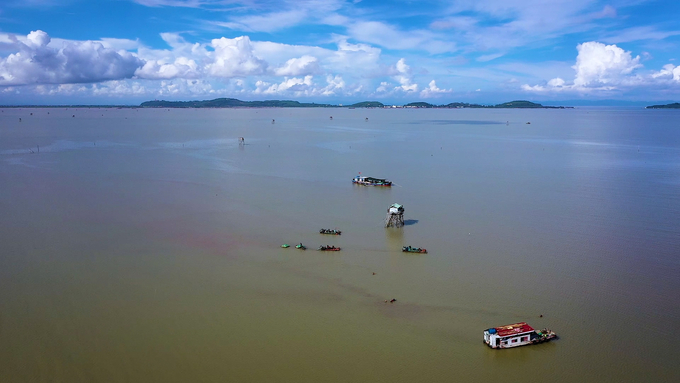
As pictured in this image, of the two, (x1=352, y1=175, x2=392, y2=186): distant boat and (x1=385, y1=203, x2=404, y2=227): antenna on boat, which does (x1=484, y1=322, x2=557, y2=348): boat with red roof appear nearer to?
(x1=385, y1=203, x2=404, y2=227): antenna on boat

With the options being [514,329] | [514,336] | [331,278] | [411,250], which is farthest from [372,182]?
[514,336]

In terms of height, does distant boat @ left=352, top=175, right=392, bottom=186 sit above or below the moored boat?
above

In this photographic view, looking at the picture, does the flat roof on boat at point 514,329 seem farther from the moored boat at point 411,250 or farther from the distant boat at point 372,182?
the distant boat at point 372,182

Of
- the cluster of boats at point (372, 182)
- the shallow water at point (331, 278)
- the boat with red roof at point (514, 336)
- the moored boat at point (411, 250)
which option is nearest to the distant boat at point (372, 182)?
the cluster of boats at point (372, 182)

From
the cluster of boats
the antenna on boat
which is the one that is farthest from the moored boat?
the cluster of boats

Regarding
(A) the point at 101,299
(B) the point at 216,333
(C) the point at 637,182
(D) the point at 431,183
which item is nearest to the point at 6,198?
(A) the point at 101,299

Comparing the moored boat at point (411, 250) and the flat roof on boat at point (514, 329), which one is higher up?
the moored boat at point (411, 250)

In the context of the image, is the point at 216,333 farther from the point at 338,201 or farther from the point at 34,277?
the point at 338,201
